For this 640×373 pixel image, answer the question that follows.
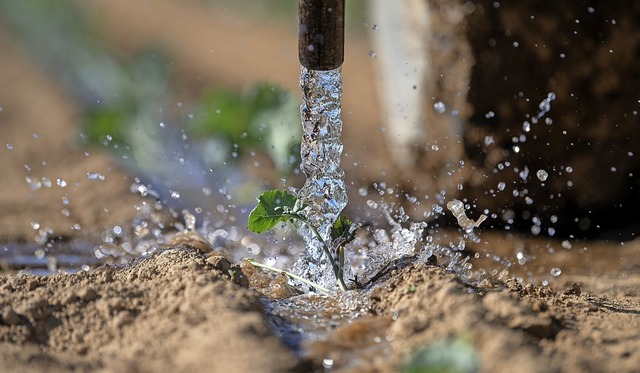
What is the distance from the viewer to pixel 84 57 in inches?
225

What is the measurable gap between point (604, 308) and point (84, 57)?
14.2ft

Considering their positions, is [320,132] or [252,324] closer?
[252,324]

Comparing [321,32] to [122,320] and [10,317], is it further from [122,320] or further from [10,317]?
[10,317]

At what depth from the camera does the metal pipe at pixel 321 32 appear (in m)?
2.22

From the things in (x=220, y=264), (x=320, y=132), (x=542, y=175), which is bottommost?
(x=220, y=264)

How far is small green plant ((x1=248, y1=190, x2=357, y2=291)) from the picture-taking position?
7.12ft

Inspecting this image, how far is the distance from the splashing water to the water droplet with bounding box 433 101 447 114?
1.17 m

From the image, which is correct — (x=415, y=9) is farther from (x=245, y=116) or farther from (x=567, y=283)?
(x=567, y=283)

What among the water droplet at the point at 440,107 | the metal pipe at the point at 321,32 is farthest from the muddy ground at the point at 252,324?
the water droplet at the point at 440,107

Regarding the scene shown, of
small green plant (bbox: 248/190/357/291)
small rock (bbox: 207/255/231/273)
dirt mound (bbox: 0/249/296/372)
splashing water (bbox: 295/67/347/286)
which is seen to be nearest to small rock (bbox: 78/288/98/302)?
dirt mound (bbox: 0/249/296/372)

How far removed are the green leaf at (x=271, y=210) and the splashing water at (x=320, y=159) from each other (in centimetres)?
20

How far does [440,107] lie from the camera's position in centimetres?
363

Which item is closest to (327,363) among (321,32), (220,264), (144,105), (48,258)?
(220,264)

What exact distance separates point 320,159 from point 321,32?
0.43 metres
